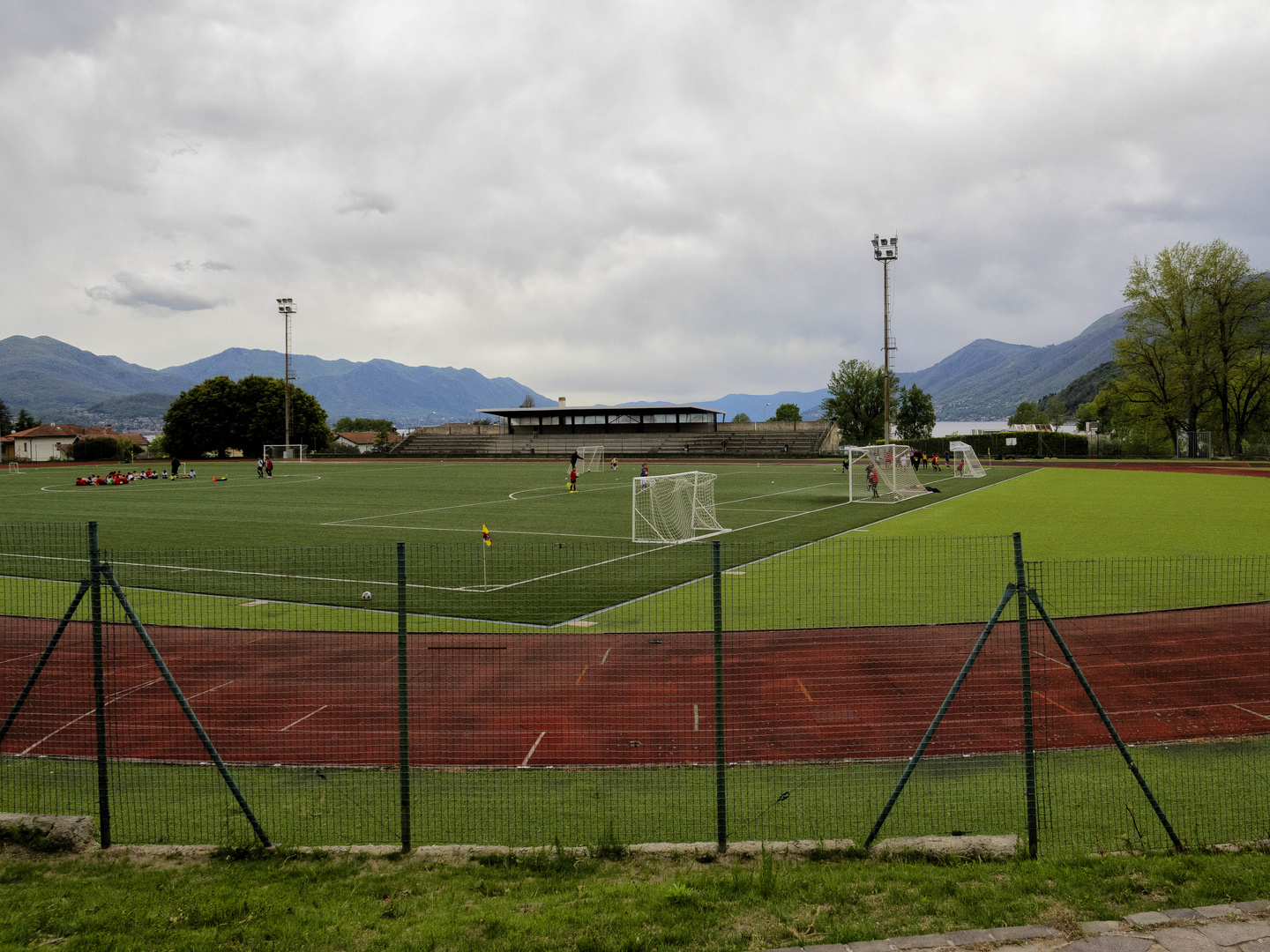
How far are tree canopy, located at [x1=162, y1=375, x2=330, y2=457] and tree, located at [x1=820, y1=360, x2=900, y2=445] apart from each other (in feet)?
227

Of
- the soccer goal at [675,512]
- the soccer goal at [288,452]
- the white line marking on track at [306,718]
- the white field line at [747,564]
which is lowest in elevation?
the white line marking on track at [306,718]

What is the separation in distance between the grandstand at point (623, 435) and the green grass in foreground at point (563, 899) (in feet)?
274

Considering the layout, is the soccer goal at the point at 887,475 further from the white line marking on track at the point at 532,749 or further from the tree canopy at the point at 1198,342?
the tree canopy at the point at 1198,342

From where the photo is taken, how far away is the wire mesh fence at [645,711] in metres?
6.01

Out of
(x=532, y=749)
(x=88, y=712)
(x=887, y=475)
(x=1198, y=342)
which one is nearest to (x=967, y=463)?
(x=887, y=475)

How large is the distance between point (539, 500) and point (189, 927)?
3031 centimetres

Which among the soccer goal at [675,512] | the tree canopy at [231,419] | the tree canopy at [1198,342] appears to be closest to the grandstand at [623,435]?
the tree canopy at [231,419]

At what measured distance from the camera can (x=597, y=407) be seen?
10144 centimetres

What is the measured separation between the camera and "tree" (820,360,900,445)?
362 feet

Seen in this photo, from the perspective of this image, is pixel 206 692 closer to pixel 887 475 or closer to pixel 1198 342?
pixel 887 475

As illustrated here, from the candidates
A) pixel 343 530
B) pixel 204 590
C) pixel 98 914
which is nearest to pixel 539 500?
pixel 343 530

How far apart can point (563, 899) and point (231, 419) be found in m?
103

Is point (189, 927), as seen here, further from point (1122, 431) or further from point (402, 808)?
point (1122, 431)

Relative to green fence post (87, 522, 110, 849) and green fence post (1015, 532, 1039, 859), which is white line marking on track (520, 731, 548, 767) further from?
green fence post (1015, 532, 1039, 859)
